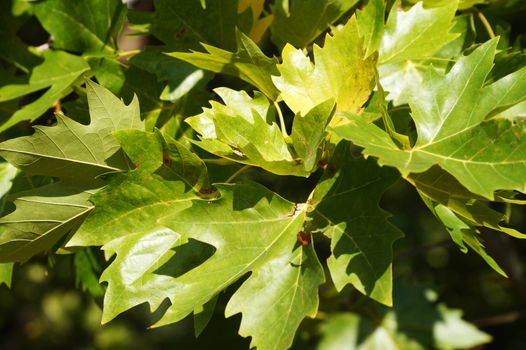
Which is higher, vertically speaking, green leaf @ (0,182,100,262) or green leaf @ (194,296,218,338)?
green leaf @ (0,182,100,262)

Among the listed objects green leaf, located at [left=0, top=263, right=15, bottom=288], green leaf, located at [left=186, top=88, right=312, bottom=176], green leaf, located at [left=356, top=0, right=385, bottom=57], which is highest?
green leaf, located at [left=356, top=0, right=385, bottom=57]

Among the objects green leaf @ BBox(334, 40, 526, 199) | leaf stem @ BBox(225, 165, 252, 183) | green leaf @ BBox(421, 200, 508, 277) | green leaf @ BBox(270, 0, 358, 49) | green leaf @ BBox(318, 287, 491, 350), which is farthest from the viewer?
green leaf @ BBox(318, 287, 491, 350)

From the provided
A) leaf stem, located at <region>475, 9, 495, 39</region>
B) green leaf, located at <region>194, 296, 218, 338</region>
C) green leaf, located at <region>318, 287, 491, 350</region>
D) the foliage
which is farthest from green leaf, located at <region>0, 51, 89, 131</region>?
green leaf, located at <region>318, 287, 491, 350</region>

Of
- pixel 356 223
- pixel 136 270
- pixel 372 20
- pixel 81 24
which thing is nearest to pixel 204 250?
pixel 136 270

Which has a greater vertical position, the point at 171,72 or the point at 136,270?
the point at 171,72

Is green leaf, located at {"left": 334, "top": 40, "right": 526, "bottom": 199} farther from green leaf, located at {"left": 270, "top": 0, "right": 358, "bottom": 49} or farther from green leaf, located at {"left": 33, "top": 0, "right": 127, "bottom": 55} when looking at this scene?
green leaf, located at {"left": 33, "top": 0, "right": 127, "bottom": 55}

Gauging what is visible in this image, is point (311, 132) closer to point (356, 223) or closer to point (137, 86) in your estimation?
point (356, 223)

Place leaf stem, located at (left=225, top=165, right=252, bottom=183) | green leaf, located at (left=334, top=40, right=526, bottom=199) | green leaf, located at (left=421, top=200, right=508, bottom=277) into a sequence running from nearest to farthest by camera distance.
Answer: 1. green leaf, located at (left=334, top=40, right=526, bottom=199)
2. green leaf, located at (left=421, top=200, right=508, bottom=277)
3. leaf stem, located at (left=225, top=165, right=252, bottom=183)

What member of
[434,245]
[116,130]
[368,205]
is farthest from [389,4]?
[434,245]
